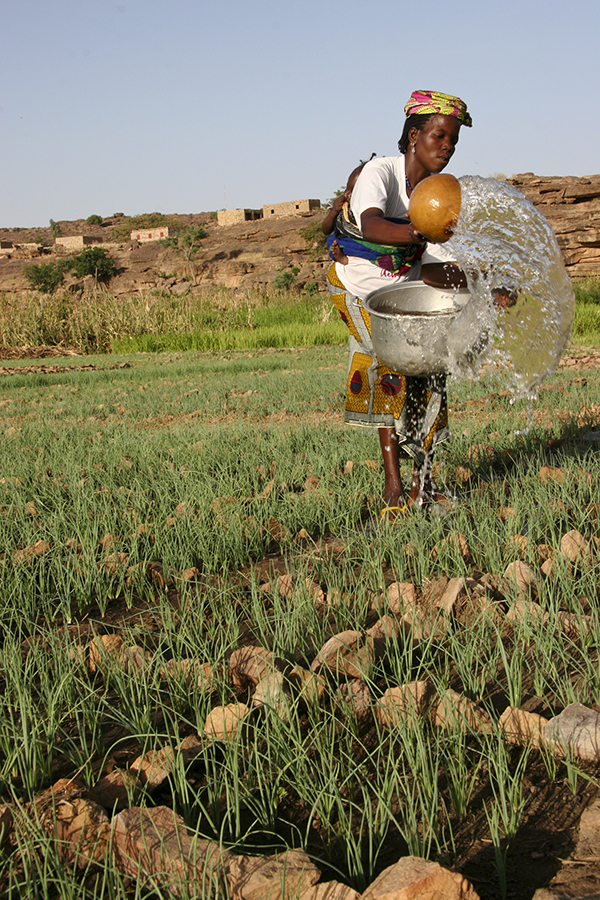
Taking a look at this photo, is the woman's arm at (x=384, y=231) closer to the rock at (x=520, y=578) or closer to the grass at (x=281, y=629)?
the grass at (x=281, y=629)

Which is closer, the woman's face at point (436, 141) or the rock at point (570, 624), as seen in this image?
the rock at point (570, 624)

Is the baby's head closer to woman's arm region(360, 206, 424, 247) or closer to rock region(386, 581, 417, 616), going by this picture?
woman's arm region(360, 206, 424, 247)

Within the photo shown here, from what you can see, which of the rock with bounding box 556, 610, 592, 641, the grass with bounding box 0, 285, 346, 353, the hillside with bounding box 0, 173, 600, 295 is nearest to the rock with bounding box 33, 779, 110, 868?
the rock with bounding box 556, 610, 592, 641

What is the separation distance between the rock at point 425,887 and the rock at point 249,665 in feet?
1.97

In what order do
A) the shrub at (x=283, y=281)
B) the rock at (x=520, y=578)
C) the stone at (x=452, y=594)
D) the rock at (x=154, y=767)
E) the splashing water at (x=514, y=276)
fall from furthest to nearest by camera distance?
the shrub at (x=283, y=281)
the splashing water at (x=514, y=276)
the rock at (x=520, y=578)
the stone at (x=452, y=594)
the rock at (x=154, y=767)

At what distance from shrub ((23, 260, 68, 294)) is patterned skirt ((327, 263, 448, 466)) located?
173 ft

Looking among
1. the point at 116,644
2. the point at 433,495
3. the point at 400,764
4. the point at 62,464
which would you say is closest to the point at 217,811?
the point at 400,764

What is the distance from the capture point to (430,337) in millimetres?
2266

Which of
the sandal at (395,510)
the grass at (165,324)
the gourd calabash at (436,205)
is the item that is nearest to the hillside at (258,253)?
the grass at (165,324)

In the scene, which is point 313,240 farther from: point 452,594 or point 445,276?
point 452,594

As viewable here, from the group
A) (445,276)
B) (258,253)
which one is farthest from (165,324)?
(258,253)

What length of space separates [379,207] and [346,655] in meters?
1.69

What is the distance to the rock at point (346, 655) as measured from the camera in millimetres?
1431

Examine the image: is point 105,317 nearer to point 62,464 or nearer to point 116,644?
point 62,464
